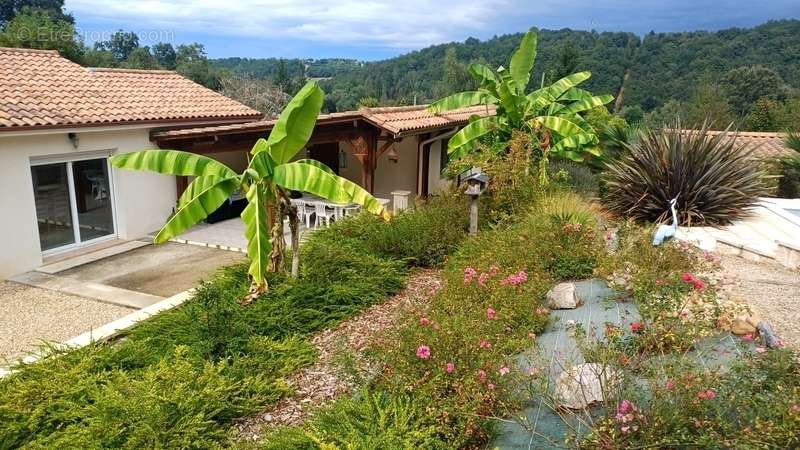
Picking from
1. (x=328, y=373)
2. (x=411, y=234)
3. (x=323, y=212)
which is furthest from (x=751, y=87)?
(x=328, y=373)

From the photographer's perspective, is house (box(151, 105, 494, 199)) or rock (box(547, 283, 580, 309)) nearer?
rock (box(547, 283, 580, 309))

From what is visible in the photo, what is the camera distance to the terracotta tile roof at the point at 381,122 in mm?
12289

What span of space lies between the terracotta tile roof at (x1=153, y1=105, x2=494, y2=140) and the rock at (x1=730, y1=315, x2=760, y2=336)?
32.7 feet

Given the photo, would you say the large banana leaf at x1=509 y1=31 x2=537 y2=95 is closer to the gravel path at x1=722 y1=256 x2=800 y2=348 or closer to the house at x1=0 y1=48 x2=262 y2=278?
the gravel path at x1=722 y1=256 x2=800 y2=348

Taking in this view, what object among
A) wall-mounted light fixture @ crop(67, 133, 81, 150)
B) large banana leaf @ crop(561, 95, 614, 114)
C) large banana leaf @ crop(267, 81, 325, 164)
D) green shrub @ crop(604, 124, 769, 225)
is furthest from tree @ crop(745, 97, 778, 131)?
wall-mounted light fixture @ crop(67, 133, 81, 150)

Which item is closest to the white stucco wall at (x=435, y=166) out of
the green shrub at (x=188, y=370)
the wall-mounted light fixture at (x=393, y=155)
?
the wall-mounted light fixture at (x=393, y=155)

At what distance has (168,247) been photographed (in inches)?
459

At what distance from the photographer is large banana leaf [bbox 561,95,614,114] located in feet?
43.1

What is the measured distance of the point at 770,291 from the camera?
6742 mm

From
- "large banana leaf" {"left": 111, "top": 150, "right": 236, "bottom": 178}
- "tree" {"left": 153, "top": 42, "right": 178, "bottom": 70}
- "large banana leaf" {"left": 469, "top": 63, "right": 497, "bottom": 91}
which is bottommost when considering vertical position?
"large banana leaf" {"left": 111, "top": 150, "right": 236, "bottom": 178}

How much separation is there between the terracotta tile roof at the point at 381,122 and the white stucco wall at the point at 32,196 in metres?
1.06

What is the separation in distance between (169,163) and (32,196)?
16.2ft

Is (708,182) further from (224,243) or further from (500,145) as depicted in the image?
(224,243)

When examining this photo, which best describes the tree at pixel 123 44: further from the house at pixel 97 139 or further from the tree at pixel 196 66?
the house at pixel 97 139
